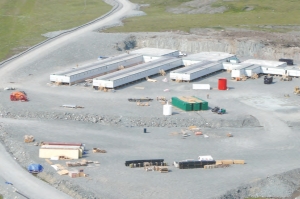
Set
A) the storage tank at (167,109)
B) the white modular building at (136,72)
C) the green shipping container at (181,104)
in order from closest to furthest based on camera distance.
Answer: the storage tank at (167,109)
the green shipping container at (181,104)
the white modular building at (136,72)

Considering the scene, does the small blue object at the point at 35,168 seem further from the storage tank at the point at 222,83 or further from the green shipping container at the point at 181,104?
the storage tank at the point at 222,83

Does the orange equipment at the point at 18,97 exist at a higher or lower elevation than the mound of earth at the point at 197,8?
lower

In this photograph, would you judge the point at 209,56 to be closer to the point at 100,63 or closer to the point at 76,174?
the point at 100,63

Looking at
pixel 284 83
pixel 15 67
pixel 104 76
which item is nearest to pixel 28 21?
pixel 15 67

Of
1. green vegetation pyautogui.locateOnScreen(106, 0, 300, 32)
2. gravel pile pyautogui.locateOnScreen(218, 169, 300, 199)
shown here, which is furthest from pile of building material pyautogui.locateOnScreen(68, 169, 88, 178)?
green vegetation pyautogui.locateOnScreen(106, 0, 300, 32)

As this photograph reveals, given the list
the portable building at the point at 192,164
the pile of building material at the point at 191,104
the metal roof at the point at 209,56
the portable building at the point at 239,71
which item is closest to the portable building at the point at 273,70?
the portable building at the point at 239,71

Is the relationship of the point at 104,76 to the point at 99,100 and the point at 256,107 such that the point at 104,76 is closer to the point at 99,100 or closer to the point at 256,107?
the point at 99,100
